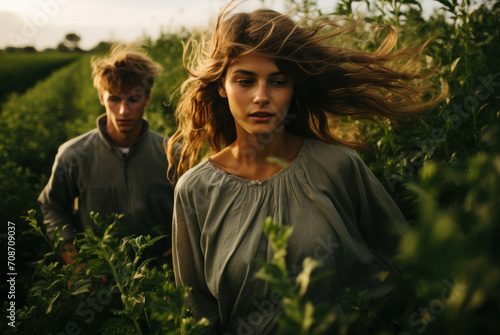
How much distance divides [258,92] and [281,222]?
0.62 meters

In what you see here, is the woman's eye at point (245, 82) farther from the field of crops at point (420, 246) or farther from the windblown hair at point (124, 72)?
the windblown hair at point (124, 72)

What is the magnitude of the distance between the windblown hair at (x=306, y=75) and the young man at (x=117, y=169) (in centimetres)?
116

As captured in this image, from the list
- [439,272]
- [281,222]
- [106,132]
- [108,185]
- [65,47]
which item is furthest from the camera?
[65,47]

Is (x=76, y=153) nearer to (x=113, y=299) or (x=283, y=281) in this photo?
(x=113, y=299)

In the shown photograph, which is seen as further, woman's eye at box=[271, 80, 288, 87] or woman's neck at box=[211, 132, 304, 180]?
woman's neck at box=[211, 132, 304, 180]

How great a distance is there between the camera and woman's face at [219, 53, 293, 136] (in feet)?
6.35

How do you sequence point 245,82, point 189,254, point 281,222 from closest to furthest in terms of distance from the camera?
point 281,222
point 245,82
point 189,254

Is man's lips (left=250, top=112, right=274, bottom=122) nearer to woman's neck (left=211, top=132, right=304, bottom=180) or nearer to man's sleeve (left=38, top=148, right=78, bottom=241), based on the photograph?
woman's neck (left=211, top=132, right=304, bottom=180)

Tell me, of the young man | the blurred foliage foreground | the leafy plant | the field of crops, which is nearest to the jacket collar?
the young man

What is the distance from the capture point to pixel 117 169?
11.7ft

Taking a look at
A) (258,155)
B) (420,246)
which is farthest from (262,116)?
(420,246)

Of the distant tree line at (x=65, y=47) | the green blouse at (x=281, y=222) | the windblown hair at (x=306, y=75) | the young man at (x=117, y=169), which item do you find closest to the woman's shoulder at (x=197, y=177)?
the green blouse at (x=281, y=222)

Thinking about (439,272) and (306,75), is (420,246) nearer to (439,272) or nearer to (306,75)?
(439,272)

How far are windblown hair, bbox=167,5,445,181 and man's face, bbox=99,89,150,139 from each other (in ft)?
3.52
